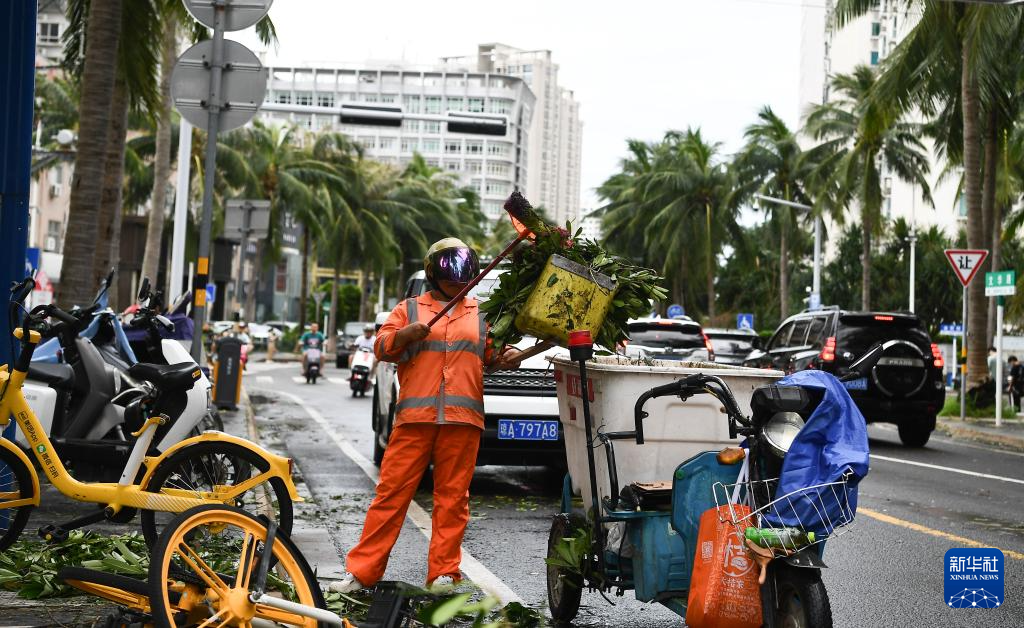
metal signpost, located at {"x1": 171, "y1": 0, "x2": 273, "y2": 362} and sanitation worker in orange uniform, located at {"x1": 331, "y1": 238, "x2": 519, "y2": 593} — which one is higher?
metal signpost, located at {"x1": 171, "y1": 0, "x2": 273, "y2": 362}

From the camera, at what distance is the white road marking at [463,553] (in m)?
6.42

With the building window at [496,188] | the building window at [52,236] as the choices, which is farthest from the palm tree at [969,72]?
the building window at [496,188]

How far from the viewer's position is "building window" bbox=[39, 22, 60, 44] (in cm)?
8500

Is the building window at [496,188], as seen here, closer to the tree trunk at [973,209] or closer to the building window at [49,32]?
the building window at [49,32]

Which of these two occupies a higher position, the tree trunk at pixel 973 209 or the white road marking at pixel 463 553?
the tree trunk at pixel 973 209

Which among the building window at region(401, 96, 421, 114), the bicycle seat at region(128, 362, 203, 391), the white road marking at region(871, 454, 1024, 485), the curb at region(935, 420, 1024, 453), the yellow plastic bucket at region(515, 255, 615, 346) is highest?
the building window at region(401, 96, 421, 114)

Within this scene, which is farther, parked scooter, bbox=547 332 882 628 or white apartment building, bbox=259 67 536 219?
white apartment building, bbox=259 67 536 219

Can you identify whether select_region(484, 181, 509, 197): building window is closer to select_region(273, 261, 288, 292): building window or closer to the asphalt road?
select_region(273, 261, 288, 292): building window

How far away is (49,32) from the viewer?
86.4 meters

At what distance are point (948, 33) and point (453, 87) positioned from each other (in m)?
144

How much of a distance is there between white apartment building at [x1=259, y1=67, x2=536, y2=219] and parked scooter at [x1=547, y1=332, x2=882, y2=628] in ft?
530

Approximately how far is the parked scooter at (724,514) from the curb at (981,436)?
1515 centimetres

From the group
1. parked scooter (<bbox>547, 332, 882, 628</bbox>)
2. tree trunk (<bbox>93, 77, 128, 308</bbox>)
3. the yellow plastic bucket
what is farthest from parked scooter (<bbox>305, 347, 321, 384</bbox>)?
the yellow plastic bucket

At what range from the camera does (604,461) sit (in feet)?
17.7
